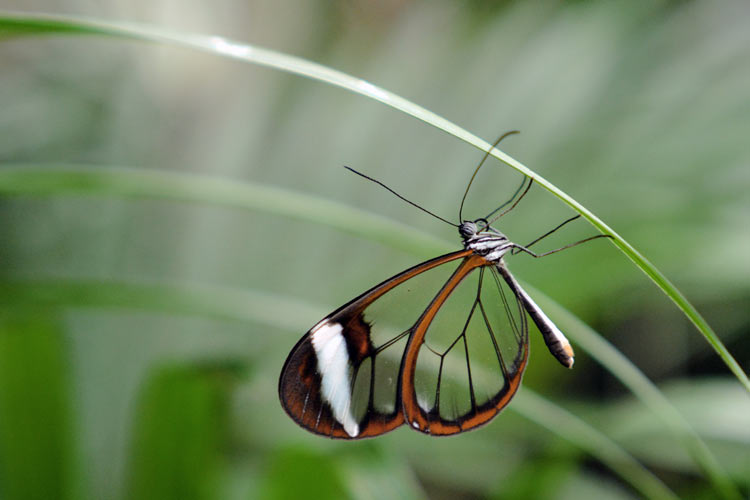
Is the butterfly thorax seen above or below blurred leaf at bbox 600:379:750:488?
above

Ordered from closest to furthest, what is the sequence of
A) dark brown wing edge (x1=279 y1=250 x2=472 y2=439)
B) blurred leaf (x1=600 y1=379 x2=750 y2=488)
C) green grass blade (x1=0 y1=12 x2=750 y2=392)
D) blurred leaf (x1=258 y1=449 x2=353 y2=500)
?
green grass blade (x1=0 y1=12 x2=750 y2=392)
dark brown wing edge (x1=279 y1=250 x2=472 y2=439)
blurred leaf (x1=258 y1=449 x2=353 y2=500)
blurred leaf (x1=600 y1=379 x2=750 y2=488)

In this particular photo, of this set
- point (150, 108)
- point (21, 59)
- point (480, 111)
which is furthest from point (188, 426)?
point (21, 59)

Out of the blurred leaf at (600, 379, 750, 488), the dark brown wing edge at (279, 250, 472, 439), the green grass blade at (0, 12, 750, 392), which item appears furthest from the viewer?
the blurred leaf at (600, 379, 750, 488)

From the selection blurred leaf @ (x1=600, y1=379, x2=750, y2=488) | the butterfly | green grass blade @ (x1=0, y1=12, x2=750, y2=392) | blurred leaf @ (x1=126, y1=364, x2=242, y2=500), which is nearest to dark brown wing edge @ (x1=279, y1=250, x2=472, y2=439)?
the butterfly

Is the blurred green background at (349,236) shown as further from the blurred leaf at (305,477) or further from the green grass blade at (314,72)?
the green grass blade at (314,72)

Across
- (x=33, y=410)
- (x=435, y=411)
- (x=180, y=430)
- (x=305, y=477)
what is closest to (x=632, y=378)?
(x=435, y=411)

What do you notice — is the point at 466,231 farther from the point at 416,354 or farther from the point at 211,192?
the point at 211,192

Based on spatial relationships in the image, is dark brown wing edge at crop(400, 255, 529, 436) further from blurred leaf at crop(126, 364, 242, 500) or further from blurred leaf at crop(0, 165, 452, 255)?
blurred leaf at crop(126, 364, 242, 500)
